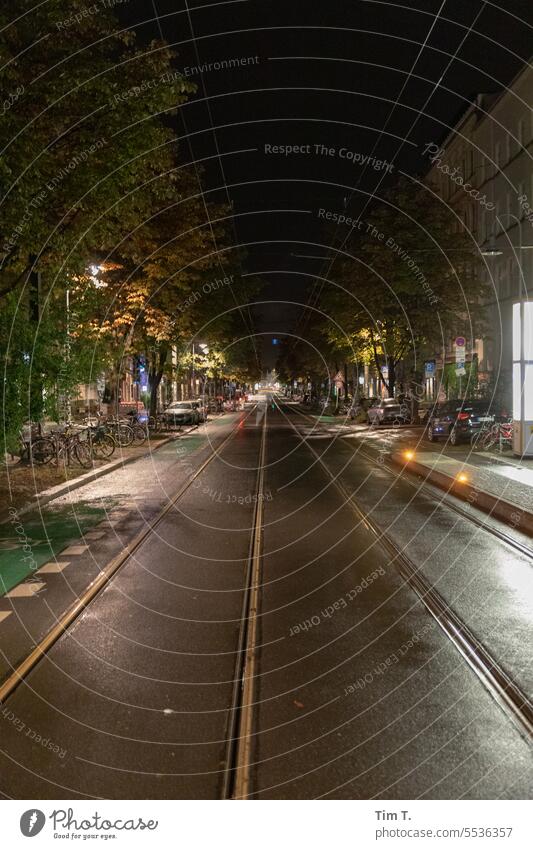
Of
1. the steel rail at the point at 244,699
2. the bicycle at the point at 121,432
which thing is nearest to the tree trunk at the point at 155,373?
the bicycle at the point at 121,432

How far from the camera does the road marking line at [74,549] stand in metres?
11.4

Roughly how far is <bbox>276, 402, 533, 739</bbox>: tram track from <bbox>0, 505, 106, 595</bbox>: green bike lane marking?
4597mm

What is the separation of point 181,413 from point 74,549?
132ft

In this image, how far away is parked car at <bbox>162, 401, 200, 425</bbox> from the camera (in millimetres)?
50844

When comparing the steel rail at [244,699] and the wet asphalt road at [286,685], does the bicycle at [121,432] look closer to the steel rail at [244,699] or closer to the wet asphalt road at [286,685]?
the wet asphalt road at [286,685]

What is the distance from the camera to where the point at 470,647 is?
686 centimetres

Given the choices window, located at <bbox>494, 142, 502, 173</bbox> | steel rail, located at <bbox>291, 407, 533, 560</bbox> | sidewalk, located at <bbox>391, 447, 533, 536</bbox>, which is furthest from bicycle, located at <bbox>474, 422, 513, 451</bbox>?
window, located at <bbox>494, 142, 502, 173</bbox>

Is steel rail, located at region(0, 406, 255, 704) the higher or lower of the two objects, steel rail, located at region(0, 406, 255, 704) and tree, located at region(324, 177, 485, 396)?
the lower

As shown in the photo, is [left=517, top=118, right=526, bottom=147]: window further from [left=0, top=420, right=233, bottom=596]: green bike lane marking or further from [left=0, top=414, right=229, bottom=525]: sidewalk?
[left=0, top=420, right=233, bottom=596]: green bike lane marking

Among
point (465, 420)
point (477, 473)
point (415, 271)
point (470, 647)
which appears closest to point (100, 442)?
point (477, 473)

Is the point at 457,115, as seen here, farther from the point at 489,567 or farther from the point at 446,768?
the point at 446,768

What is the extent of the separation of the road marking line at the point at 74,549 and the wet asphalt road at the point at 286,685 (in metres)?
0.87

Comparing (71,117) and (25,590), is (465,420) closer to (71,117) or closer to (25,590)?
(71,117)

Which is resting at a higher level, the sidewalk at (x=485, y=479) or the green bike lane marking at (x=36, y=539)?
the green bike lane marking at (x=36, y=539)
